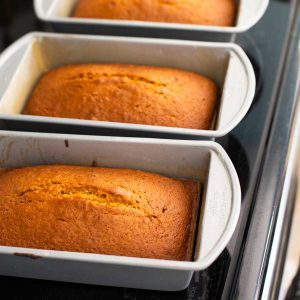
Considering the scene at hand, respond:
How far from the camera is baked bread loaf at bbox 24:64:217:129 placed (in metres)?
1.41

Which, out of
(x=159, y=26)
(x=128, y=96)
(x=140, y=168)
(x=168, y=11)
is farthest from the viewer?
(x=168, y=11)

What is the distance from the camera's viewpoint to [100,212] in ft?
3.78

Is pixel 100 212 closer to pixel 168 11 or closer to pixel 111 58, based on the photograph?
pixel 111 58

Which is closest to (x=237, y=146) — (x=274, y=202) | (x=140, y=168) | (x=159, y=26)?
(x=274, y=202)

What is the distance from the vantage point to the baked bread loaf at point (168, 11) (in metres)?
1.67

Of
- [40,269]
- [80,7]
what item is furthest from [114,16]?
[40,269]

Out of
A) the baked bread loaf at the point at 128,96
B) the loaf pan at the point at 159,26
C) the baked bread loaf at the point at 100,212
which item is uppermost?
the loaf pan at the point at 159,26

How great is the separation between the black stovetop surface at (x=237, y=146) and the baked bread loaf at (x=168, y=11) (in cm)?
13

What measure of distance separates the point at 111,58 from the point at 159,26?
18 cm

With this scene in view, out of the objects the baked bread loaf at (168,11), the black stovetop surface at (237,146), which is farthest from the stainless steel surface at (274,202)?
the baked bread loaf at (168,11)

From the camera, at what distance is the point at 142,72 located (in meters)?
1.50

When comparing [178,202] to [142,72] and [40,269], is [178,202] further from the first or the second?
[142,72]

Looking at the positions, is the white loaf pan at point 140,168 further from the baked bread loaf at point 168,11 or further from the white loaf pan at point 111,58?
the baked bread loaf at point 168,11

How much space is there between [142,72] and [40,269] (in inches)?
26.1
